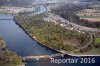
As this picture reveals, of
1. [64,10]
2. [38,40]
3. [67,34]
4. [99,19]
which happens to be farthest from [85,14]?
[38,40]

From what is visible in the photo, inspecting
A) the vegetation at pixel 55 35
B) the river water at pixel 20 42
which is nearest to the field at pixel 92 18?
the vegetation at pixel 55 35

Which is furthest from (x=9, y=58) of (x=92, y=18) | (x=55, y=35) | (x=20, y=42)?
(x=92, y=18)

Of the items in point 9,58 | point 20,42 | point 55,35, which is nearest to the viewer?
point 9,58

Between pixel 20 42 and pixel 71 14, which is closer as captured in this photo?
pixel 20 42

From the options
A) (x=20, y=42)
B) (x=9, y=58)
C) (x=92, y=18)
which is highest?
(x=92, y=18)

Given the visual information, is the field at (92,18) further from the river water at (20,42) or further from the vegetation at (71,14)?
the river water at (20,42)

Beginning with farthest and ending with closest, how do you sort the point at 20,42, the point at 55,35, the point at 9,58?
the point at 55,35 → the point at 20,42 → the point at 9,58

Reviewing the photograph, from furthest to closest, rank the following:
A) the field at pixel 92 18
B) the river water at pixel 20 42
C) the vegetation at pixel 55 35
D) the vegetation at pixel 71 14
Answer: the field at pixel 92 18 < the vegetation at pixel 71 14 < the vegetation at pixel 55 35 < the river water at pixel 20 42

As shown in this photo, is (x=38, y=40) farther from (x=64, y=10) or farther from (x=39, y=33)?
(x=64, y=10)

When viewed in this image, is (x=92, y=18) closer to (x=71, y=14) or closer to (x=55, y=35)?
(x=71, y=14)
